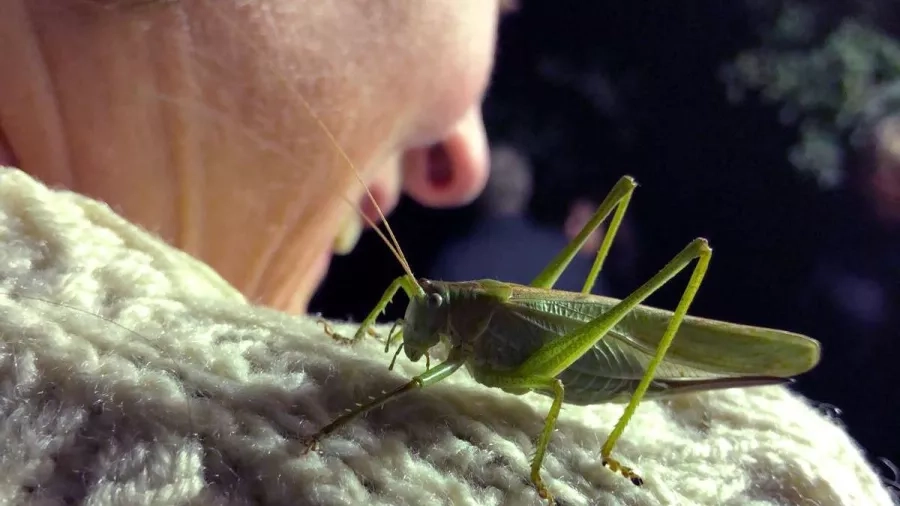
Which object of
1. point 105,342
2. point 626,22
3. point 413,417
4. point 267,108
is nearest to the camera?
point 105,342

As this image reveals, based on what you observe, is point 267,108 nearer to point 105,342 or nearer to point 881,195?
point 105,342

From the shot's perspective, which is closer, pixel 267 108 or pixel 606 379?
pixel 606 379

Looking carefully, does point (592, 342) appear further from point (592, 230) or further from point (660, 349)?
point (592, 230)

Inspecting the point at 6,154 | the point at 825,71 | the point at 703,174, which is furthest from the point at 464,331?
the point at 825,71

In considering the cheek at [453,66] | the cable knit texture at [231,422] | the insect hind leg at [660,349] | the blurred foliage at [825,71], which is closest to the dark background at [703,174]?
the blurred foliage at [825,71]

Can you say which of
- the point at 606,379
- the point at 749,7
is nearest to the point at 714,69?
the point at 749,7

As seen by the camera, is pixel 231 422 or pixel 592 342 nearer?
pixel 231 422
